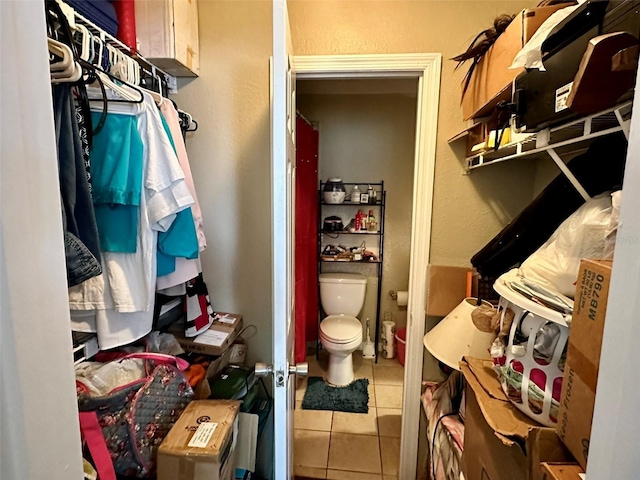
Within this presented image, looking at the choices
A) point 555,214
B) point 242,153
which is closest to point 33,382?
point 555,214

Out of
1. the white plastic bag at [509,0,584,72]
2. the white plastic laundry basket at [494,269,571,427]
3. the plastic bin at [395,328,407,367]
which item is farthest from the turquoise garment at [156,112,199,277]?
the plastic bin at [395,328,407,367]

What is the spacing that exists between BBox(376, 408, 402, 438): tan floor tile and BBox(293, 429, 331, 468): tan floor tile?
1.16ft

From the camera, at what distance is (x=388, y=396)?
253cm

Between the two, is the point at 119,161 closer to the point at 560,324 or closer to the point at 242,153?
the point at 242,153

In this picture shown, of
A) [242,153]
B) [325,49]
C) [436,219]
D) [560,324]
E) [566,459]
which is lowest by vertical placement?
[566,459]

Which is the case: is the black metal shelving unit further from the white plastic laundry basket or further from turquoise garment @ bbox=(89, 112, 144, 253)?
the white plastic laundry basket

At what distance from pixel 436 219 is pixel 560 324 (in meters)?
0.91

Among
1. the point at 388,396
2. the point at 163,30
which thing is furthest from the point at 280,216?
the point at 388,396

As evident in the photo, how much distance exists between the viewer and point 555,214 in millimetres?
1005

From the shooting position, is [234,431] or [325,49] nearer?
[234,431]

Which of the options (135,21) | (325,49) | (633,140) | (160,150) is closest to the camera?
(633,140)

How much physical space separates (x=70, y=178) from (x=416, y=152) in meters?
1.33

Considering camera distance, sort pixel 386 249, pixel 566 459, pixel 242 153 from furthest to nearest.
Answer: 1. pixel 386 249
2. pixel 242 153
3. pixel 566 459

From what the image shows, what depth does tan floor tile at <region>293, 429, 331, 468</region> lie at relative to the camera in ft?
6.33
